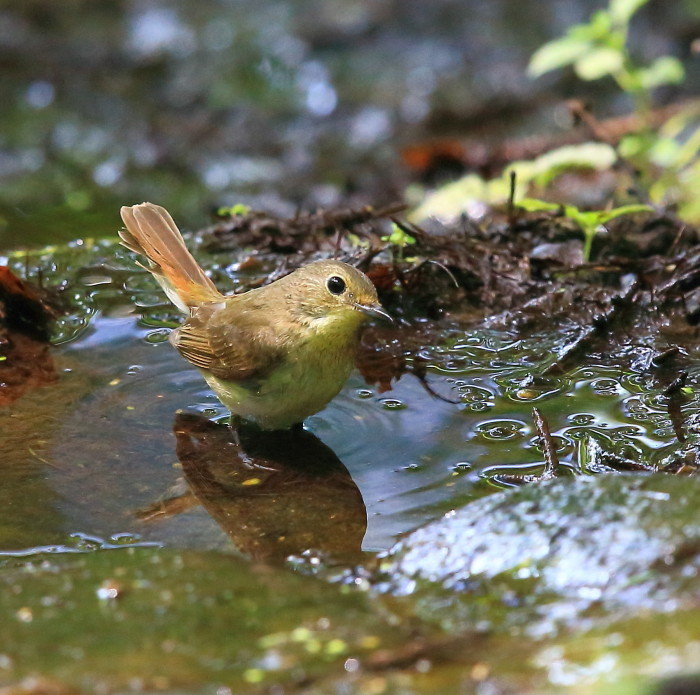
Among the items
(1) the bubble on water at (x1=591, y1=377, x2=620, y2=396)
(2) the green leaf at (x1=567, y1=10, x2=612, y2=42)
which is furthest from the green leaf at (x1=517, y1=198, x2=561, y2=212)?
(1) the bubble on water at (x1=591, y1=377, x2=620, y2=396)

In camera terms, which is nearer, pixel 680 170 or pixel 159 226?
pixel 159 226

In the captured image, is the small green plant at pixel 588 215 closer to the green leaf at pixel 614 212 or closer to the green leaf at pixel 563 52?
the green leaf at pixel 614 212

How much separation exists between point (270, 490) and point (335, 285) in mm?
938

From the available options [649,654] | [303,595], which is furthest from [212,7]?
[649,654]

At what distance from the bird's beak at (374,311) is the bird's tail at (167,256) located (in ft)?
3.43

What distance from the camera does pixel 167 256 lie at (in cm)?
532

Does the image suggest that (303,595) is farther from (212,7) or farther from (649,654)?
(212,7)

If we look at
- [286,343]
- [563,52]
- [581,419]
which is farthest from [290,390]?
[563,52]

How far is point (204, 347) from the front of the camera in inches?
183

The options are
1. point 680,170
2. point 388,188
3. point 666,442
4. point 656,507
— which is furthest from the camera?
point 388,188

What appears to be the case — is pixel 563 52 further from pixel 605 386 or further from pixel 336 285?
pixel 336 285

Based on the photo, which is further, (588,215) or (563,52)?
(563,52)

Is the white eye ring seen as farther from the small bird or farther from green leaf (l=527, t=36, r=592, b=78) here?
green leaf (l=527, t=36, r=592, b=78)

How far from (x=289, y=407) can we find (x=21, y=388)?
1.30 metres
